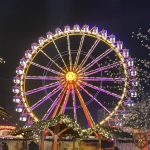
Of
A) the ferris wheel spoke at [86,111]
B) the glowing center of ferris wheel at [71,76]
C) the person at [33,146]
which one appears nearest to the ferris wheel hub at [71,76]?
the glowing center of ferris wheel at [71,76]

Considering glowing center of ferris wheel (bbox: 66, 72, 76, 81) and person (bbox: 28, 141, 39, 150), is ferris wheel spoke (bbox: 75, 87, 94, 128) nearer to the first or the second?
glowing center of ferris wheel (bbox: 66, 72, 76, 81)

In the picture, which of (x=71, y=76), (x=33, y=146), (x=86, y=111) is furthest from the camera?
(x=71, y=76)

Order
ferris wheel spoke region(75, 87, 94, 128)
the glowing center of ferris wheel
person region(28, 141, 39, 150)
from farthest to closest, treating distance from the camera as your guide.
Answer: the glowing center of ferris wheel → ferris wheel spoke region(75, 87, 94, 128) → person region(28, 141, 39, 150)

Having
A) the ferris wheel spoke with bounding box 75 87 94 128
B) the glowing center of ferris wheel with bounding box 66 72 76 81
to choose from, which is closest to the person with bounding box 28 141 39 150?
the ferris wheel spoke with bounding box 75 87 94 128

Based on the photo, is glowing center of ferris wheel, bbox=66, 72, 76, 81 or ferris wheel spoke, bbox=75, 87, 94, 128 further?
glowing center of ferris wheel, bbox=66, 72, 76, 81

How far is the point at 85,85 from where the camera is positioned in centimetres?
2416

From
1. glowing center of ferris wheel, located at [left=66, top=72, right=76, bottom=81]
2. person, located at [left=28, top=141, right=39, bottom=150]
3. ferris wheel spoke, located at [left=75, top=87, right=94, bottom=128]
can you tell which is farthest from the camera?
glowing center of ferris wheel, located at [left=66, top=72, right=76, bottom=81]

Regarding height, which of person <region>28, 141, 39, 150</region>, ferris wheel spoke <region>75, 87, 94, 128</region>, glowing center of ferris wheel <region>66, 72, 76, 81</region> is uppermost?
glowing center of ferris wheel <region>66, 72, 76, 81</region>

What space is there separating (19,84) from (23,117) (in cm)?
239

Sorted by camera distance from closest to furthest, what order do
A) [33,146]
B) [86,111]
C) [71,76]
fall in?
[33,146]
[86,111]
[71,76]

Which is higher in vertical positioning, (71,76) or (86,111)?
(71,76)

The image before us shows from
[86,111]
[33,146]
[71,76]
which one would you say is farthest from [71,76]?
[33,146]

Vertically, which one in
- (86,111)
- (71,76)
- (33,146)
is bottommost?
(33,146)

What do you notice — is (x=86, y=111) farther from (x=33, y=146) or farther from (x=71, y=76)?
(x=33, y=146)
